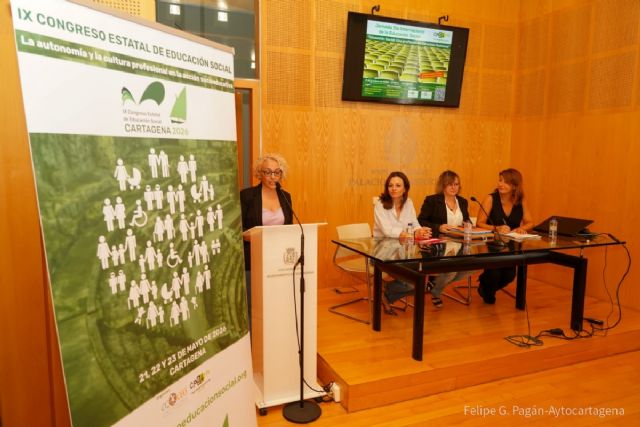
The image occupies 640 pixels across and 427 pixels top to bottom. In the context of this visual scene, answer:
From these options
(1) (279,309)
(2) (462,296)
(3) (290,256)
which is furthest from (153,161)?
(2) (462,296)

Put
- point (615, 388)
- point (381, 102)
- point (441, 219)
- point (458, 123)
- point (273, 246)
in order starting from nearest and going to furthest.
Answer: point (273, 246) → point (615, 388) → point (441, 219) → point (381, 102) → point (458, 123)

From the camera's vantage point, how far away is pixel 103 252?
156cm

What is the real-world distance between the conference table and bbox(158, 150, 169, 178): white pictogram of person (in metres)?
1.65

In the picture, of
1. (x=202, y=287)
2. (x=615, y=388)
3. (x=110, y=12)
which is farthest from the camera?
(x=615, y=388)

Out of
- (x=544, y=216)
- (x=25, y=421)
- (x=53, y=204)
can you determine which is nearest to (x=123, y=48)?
(x=53, y=204)

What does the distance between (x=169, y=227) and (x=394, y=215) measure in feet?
8.19

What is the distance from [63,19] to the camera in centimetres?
145

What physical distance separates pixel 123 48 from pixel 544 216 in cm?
489

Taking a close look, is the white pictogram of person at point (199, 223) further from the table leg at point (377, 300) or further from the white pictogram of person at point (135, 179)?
the table leg at point (377, 300)

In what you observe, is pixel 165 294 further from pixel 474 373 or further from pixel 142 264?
pixel 474 373

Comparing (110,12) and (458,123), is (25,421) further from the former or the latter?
(458,123)

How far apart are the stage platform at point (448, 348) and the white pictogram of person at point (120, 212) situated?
5.90ft

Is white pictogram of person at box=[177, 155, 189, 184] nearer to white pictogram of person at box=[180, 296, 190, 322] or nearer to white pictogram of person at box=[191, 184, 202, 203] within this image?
white pictogram of person at box=[191, 184, 202, 203]

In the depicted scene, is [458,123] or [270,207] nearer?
[270,207]
